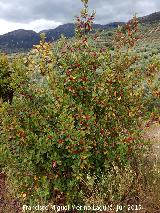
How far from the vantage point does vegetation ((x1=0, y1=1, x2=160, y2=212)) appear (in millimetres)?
6438

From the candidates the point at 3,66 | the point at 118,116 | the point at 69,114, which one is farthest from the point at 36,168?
the point at 3,66

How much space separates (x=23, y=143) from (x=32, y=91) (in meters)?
1.04

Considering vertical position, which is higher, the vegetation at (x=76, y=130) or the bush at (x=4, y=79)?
the bush at (x=4, y=79)

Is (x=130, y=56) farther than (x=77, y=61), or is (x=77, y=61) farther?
(x=130, y=56)

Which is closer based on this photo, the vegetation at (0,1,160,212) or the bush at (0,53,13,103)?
the vegetation at (0,1,160,212)

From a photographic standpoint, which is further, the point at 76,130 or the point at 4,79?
the point at 4,79

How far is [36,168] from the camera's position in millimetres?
6848

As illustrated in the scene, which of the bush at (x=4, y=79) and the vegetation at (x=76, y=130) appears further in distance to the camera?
the bush at (x=4, y=79)

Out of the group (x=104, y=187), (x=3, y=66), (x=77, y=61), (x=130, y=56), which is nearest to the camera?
(x=104, y=187)

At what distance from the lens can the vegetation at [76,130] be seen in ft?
21.1

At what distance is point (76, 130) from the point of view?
6.70 m

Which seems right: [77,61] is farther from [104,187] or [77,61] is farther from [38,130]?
[104,187]

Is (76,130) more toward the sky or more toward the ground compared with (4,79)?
more toward the ground

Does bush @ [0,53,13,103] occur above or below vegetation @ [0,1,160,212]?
above
